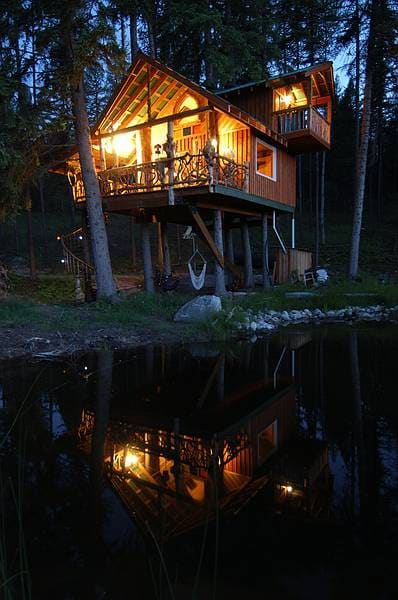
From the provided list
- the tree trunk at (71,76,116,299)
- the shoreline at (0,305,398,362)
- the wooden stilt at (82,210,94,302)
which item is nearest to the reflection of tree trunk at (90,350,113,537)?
the shoreline at (0,305,398,362)

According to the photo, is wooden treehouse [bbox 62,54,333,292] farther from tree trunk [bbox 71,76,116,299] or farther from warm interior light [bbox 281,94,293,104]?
tree trunk [bbox 71,76,116,299]

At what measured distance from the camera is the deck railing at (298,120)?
15.7 metres

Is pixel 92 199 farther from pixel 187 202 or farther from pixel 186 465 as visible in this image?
pixel 186 465

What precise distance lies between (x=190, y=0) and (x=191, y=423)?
695 inches

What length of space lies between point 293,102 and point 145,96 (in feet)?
20.8

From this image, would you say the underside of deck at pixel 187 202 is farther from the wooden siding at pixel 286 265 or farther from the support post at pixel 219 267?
the wooden siding at pixel 286 265

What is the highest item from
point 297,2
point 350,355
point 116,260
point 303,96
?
point 297,2

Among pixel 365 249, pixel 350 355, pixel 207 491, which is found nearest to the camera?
pixel 207 491

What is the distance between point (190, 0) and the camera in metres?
16.2

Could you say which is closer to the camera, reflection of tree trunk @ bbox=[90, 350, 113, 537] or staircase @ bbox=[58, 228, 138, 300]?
reflection of tree trunk @ bbox=[90, 350, 113, 537]

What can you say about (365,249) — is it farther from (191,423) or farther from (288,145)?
(191,423)

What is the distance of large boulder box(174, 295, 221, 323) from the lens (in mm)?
10492

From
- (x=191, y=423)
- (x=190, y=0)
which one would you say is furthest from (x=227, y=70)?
(x=191, y=423)

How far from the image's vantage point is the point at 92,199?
12.6 meters
